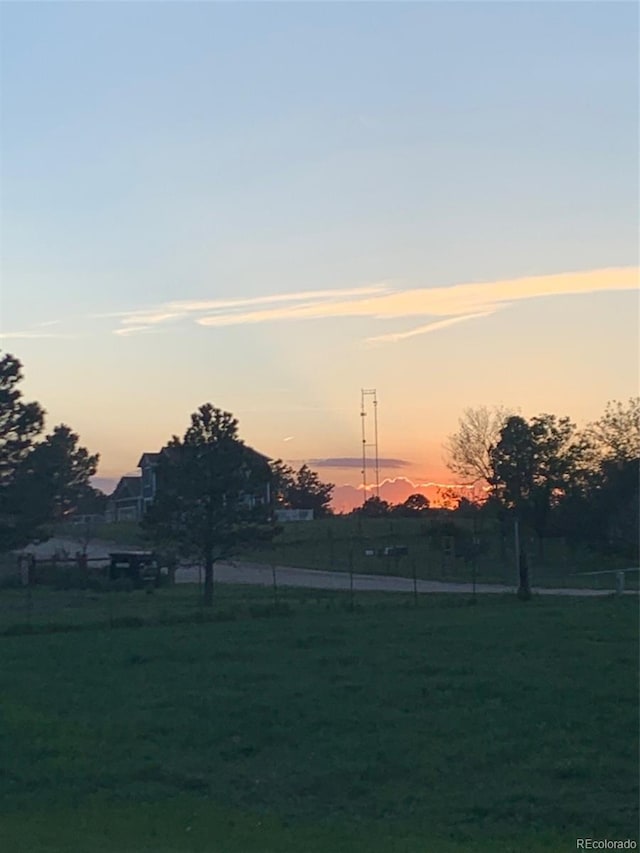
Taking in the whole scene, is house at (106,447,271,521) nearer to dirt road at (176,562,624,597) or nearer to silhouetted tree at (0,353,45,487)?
dirt road at (176,562,624,597)

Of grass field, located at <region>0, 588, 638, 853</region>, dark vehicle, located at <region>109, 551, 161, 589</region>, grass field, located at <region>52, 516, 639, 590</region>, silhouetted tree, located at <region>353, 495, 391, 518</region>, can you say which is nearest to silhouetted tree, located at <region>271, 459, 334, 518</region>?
silhouetted tree, located at <region>353, 495, 391, 518</region>

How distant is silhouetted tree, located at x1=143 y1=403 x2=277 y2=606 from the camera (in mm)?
44031

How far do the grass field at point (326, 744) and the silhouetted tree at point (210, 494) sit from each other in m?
17.7

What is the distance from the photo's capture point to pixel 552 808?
1194 cm

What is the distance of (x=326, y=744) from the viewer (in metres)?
15.5

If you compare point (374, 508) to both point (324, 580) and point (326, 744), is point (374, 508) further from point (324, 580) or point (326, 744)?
point (326, 744)

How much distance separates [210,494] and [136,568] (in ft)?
39.3

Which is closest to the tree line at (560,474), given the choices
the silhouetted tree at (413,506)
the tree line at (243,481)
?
the tree line at (243,481)

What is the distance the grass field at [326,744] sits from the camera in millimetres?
11711

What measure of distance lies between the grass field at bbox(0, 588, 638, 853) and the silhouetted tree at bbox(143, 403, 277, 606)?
17700 mm

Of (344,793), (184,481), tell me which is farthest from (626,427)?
(344,793)

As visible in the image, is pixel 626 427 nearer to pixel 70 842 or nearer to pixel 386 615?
pixel 386 615

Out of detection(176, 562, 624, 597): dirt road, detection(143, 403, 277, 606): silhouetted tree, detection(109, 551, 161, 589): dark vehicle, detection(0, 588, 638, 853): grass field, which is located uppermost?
detection(143, 403, 277, 606): silhouetted tree

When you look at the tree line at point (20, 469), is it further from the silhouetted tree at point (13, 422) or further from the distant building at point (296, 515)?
the distant building at point (296, 515)
